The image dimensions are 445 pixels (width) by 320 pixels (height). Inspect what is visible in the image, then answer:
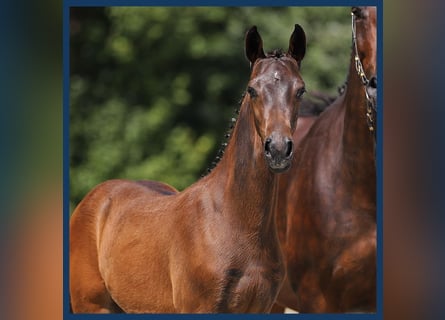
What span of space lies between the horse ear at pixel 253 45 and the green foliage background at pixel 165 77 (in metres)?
1.04

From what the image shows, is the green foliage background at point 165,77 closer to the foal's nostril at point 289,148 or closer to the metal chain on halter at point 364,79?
the metal chain on halter at point 364,79

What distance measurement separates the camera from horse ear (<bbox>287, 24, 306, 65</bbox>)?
4520mm

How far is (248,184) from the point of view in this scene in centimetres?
454

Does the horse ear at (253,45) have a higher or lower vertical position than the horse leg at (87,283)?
higher

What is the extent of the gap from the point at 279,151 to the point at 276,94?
28 cm

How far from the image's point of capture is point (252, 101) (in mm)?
4402

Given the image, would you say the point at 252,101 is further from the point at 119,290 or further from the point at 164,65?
the point at 164,65

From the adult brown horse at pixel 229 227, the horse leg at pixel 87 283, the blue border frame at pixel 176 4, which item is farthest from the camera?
the horse leg at pixel 87 283

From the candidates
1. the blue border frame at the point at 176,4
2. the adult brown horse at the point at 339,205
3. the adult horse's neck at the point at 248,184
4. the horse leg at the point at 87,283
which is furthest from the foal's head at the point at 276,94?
the horse leg at the point at 87,283

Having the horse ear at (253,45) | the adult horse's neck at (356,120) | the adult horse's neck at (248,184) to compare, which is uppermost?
the horse ear at (253,45)

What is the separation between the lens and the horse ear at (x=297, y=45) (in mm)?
4520

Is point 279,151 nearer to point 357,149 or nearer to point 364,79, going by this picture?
point 364,79

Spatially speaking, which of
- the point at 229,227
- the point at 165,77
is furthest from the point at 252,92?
the point at 165,77

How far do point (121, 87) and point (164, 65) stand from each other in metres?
0.33
